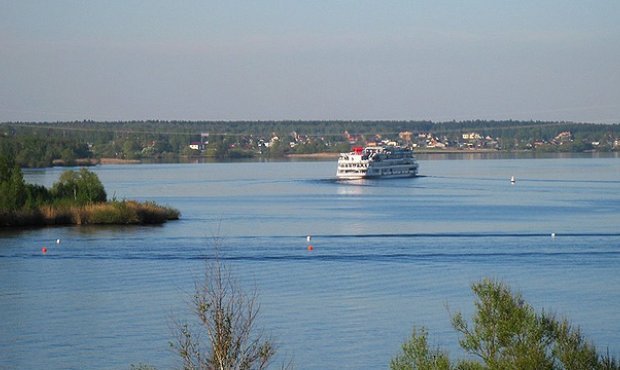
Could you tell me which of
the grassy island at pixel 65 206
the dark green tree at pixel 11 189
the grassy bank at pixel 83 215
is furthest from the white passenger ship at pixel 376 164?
the dark green tree at pixel 11 189

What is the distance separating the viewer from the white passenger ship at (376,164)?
311 feet

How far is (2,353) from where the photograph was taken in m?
21.8

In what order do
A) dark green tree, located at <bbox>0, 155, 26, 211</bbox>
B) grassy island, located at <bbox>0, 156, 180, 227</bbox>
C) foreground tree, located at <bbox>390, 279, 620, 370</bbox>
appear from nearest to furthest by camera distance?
foreground tree, located at <bbox>390, 279, 620, 370</bbox> → dark green tree, located at <bbox>0, 155, 26, 211</bbox> → grassy island, located at <bbox>0, 156, 180, 227</bbox>

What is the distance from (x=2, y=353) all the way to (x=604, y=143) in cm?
18676

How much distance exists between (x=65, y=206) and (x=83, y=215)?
4.11 ft

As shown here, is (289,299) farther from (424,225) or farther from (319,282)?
(424,225)

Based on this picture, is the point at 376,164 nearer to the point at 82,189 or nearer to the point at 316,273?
the point at 82,189

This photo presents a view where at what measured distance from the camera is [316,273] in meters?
32.5

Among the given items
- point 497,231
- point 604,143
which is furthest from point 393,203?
point 604,143

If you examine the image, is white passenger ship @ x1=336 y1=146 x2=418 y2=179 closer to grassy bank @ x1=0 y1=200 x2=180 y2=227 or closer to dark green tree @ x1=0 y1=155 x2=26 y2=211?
grassy bank @ x1=0 y1=200 x2=180 y2=227

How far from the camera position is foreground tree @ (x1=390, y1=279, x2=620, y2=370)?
12883mm

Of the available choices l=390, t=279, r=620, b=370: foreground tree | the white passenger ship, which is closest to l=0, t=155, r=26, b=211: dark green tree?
l=390, t=279, r=620, b=370: foreground tree

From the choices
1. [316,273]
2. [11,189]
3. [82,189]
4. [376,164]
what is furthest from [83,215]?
[376,164]

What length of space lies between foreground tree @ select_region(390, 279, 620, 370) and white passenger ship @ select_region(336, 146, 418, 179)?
264 feet
